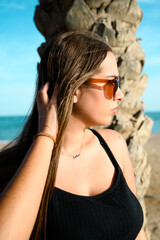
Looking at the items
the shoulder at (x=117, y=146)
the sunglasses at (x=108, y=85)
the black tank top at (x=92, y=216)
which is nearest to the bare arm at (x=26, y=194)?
the black tank top at (x=92, y=216)

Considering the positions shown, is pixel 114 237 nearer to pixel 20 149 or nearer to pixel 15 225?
pixel 15 225

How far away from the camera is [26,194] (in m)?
1.40

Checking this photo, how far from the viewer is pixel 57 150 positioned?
1.73 m

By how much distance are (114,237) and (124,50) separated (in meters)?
3.06

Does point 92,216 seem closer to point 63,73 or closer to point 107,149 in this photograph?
point 107,149

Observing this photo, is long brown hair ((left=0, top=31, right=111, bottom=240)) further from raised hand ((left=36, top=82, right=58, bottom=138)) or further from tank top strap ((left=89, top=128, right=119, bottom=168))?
tank top strap ((left=89, top=128, right=119, bottom=168))

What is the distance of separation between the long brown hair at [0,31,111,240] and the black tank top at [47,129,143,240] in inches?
3.4

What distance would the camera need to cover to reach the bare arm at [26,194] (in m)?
Answer: 1.31

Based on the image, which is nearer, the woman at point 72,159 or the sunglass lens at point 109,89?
the woman at point 72,159

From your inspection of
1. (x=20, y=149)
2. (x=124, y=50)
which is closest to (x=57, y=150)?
(x=20, y=149)

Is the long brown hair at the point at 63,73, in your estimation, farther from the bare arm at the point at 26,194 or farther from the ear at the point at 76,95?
the bare arm at the point at 26,194

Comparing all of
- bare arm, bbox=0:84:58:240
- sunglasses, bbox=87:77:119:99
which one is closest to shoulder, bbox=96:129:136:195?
sunglasses, bbox=87:77:119:99

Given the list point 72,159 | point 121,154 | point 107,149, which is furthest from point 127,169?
point 72,159

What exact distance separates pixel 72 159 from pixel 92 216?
0.54 metres
